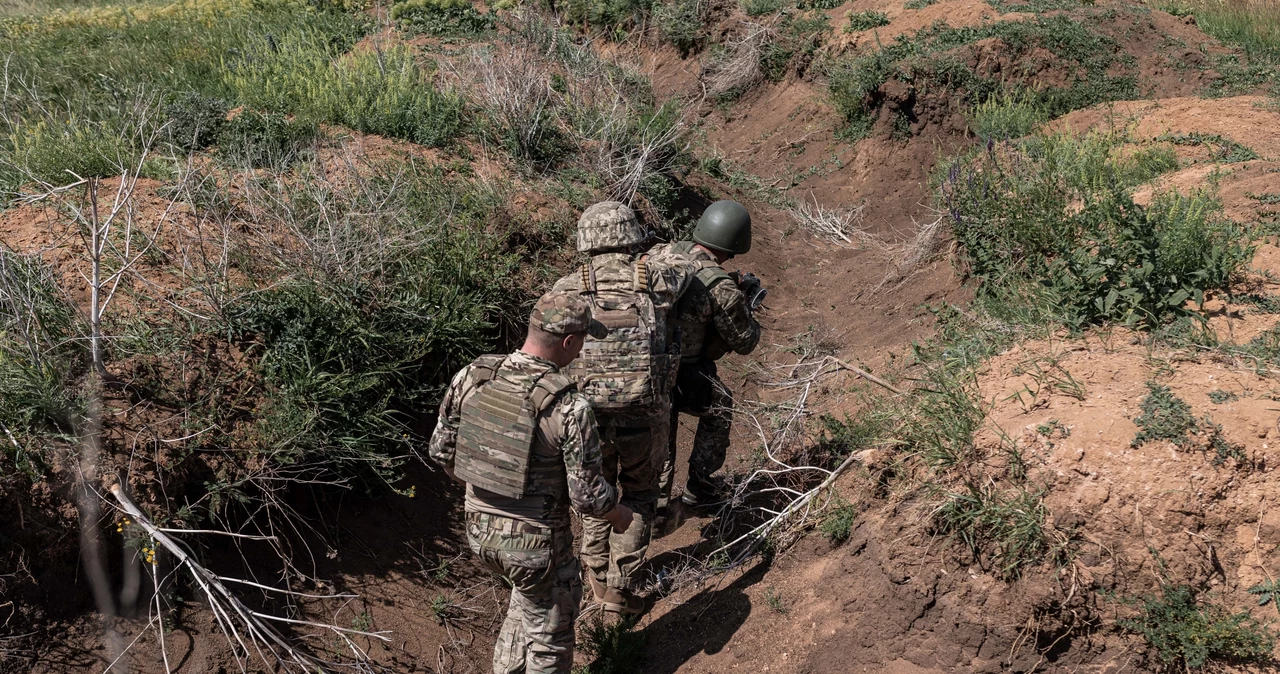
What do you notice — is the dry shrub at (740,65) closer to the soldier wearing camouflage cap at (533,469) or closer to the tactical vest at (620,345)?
the tactical vest at (620,345)

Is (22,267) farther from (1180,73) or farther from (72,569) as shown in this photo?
(1180,73)

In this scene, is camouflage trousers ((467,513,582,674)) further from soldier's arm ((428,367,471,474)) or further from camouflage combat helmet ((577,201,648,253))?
camouflage combat helmet ((577,201,648,253))

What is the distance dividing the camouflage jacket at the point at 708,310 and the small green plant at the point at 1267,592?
2613 millimetres

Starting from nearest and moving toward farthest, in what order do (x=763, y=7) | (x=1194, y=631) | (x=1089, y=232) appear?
(x=1194, y=631), (x=1089, y=232), (x=763, y=7)

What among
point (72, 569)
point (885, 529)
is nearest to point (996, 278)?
point (885, 529)

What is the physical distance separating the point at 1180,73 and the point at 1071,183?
502 cm

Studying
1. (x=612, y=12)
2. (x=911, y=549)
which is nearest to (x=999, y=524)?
(x=911, y=549)

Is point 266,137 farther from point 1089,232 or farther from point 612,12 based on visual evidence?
point 612,12

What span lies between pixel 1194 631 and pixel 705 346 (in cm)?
280

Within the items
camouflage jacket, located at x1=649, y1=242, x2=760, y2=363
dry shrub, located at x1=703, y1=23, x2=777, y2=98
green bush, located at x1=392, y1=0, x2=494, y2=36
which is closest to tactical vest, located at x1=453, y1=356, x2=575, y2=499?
camouflage jacket, located at x1=649, y1=242, x2=760, y2=363

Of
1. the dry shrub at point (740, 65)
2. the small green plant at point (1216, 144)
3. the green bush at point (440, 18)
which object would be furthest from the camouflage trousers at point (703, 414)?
the dry shrub at point (740, 65)

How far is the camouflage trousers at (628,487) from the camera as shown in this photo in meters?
4.67

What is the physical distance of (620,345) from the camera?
452 centimetres

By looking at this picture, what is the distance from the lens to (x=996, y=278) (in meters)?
6.30
